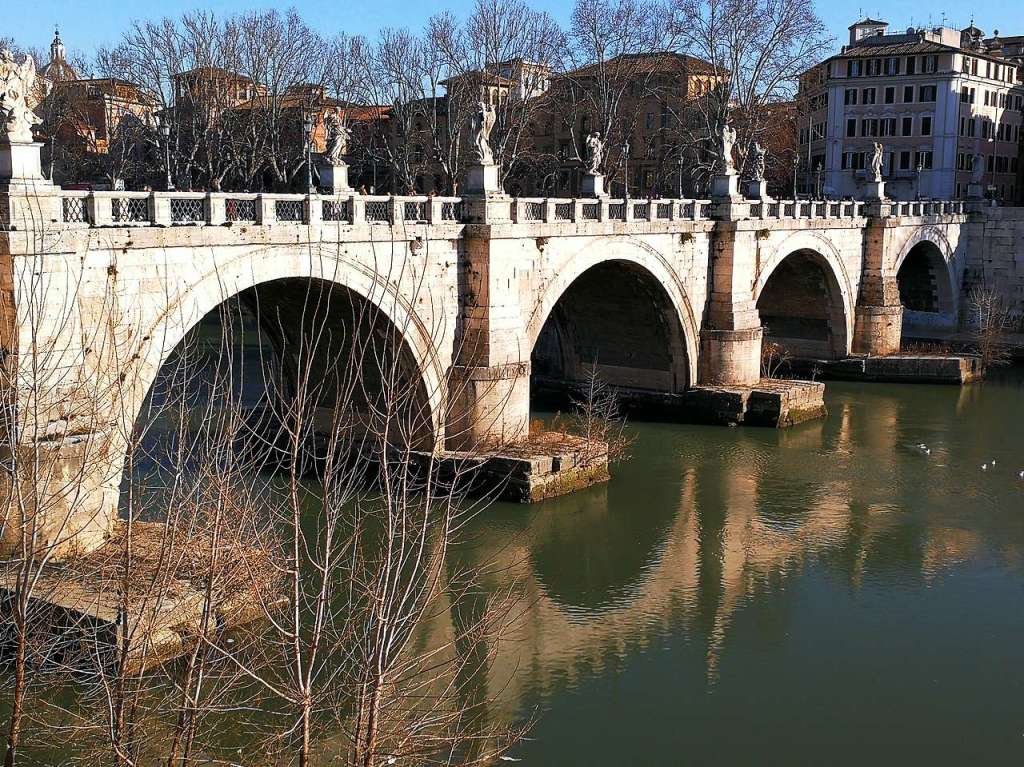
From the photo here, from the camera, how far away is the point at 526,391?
69.4 ft

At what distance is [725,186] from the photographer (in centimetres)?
2708

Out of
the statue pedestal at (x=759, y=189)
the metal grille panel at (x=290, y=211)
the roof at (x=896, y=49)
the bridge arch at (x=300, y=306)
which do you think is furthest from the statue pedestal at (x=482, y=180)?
the roof at (x=896, y=49)

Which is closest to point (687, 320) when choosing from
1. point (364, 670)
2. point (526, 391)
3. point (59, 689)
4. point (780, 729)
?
point (526, 391)

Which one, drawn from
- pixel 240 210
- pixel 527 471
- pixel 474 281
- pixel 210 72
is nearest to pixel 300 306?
pixel 474 281

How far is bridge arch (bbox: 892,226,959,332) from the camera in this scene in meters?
39.4

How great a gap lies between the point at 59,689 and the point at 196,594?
173 cm

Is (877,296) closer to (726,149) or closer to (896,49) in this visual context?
(726,149)

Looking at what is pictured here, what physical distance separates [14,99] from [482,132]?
27.1ft

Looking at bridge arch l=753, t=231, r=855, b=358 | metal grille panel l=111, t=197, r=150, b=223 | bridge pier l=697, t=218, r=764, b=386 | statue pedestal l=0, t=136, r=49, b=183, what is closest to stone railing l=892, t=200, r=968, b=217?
bridge arch l=753, t=231, r=855, b=358

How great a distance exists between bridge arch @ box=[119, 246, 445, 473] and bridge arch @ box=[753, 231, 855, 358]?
49.4ft

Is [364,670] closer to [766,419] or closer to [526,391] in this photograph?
[526,391]

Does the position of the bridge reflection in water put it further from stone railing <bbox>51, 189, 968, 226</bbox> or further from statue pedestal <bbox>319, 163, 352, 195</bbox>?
statue pedestal <bbox>319, 163, 352, 195</bbox>

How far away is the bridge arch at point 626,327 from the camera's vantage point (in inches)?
1014

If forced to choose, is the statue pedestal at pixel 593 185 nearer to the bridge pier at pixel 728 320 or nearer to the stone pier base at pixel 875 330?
the bridge pier at pixel 728 320
